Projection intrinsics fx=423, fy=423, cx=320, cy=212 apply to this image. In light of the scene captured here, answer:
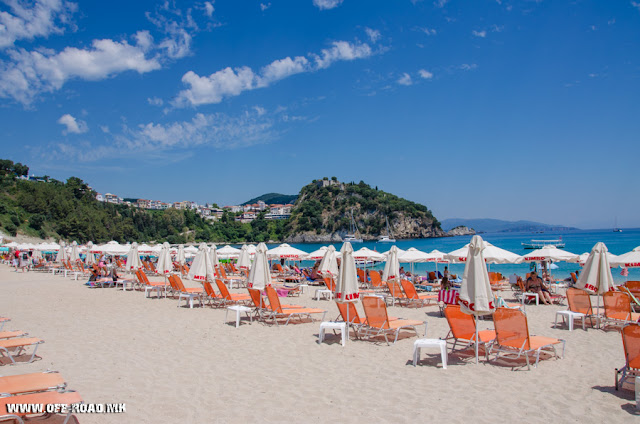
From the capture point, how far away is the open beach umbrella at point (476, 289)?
20.6ft

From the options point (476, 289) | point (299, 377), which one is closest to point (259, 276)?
point (299, 377)

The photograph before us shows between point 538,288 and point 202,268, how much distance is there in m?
10.1

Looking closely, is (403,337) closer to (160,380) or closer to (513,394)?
(513,394)

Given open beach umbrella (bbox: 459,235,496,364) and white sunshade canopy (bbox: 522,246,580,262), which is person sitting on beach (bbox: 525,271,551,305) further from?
open beach umbrella (bbox: 459,235,496,364)

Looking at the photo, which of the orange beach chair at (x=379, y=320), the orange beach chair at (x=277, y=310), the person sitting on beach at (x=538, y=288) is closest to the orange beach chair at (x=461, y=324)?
the orange beach chair at (x=379, y=320)

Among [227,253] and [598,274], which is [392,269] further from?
[227,253]

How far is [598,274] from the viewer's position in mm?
9227

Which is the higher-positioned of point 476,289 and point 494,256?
point 494,256

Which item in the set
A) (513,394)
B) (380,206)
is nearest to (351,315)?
(513,394)

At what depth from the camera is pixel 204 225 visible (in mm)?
137125

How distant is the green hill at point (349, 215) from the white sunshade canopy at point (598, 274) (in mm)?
125134

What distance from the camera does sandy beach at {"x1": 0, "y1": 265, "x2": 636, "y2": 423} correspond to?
4.32m

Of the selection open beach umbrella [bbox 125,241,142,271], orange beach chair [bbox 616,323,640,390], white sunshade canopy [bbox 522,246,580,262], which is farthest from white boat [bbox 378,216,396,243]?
orange beach chair [bbox 616,323,640,390]

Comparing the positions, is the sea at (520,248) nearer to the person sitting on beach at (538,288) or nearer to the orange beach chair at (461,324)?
the person sitting on beach at (538,288)
